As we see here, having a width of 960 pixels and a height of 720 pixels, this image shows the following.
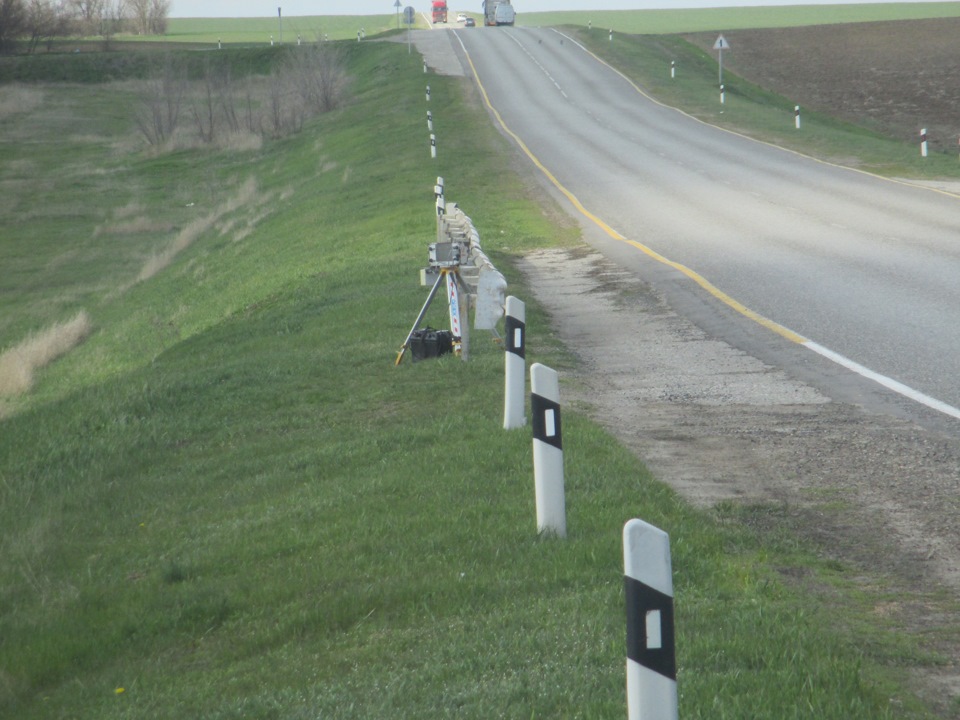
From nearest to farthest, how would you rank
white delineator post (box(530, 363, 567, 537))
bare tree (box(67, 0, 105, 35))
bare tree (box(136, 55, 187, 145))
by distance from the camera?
1. white delineator post (box(530, 363, 567, 537))
2. bare tree (box(136, 55, 187, 145))
3. bare tree (box(67, 0, 105, 35))

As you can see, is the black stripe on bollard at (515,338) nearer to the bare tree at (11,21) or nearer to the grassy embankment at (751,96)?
the grassy embankment at (751,96)

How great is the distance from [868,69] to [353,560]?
55858 mm

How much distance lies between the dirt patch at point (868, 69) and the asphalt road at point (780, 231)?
10052mm

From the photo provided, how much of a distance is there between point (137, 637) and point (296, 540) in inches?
42.0

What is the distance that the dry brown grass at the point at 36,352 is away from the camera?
61.3 ft

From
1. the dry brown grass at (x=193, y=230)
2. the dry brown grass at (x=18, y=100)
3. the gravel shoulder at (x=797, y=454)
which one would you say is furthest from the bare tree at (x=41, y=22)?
the gravel shoulder at (x=797, y=454)

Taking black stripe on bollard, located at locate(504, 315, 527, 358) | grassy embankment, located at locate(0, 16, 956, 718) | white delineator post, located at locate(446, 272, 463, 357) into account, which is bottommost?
grassy embankment, located at locate(0, 16, 956, 718)

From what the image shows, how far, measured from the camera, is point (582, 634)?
15.6 ft

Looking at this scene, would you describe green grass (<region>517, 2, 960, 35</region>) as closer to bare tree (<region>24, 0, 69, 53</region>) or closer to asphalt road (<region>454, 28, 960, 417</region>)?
bare tree (<region>24, 0, 69, 53</region>)

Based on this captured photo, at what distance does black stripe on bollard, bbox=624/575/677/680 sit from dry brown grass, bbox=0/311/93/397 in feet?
55.0

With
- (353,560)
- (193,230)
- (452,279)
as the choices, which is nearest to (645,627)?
(353,560)

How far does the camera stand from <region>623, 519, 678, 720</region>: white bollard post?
301cm

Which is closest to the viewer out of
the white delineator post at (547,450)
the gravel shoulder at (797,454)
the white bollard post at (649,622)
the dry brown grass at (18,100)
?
the white bollard post at (649,622)

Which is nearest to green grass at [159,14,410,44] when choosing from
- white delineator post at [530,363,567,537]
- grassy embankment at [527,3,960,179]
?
grassy embankment at [527,3,960,179]
